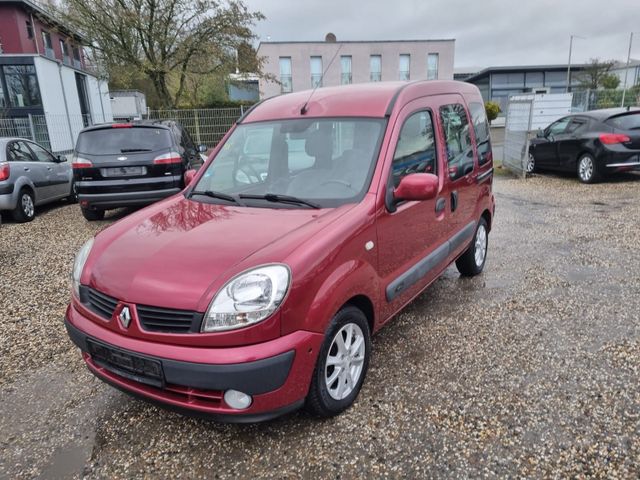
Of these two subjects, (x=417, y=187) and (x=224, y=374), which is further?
(x=417, y=187)

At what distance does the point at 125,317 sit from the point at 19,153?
7.95 meters

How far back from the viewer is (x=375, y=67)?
41.3 m

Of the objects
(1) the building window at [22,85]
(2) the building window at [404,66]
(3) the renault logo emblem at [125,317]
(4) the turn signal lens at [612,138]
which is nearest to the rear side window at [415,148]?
(3) the renault logo emblem at [125,317]

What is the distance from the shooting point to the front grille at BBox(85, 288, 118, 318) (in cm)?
245

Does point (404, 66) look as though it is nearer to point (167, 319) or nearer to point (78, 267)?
point (78, 267)

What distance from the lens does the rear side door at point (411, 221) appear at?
3061mm

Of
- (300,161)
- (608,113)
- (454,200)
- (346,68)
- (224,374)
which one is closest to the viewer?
(224,374)

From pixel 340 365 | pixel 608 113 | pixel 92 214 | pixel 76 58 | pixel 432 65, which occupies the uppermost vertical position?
pixel 76 58

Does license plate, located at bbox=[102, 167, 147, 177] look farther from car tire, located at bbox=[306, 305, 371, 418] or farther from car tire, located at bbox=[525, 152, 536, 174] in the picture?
car tire, located at bbox=[525, 152, 536, 174]

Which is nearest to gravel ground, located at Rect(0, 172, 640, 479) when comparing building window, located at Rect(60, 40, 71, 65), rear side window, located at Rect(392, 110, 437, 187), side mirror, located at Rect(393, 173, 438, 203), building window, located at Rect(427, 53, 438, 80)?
side mirror, located at Rect(393, 173, 438, 203)

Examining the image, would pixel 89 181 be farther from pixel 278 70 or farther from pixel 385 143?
pixel 278 70

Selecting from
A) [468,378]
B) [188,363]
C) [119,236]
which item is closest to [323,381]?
[188,363]

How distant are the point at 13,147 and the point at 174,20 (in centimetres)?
1307

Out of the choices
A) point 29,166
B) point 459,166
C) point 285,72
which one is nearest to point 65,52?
point 285,72
